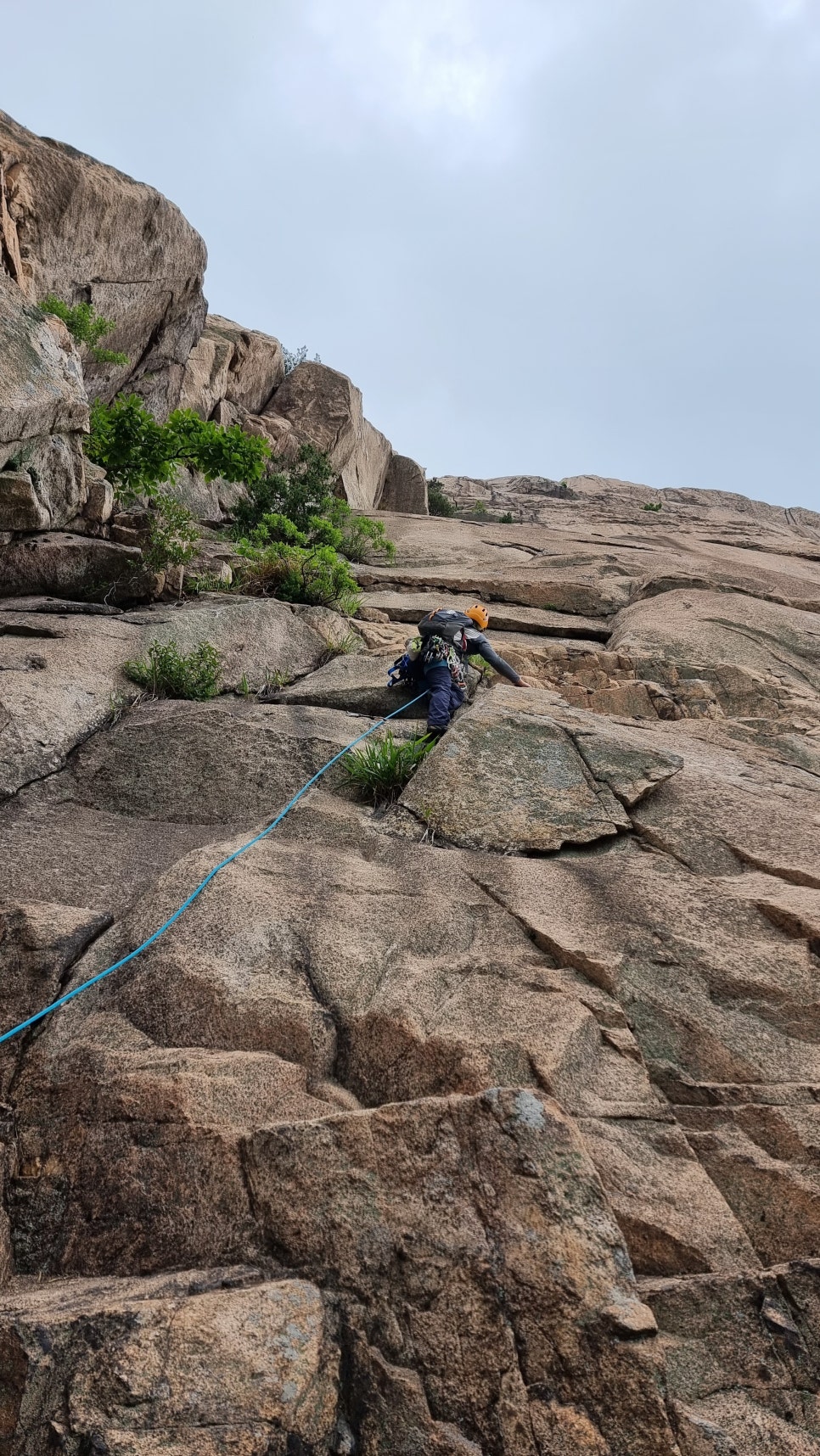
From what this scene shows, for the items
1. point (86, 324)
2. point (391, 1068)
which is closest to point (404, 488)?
point (86, 324)

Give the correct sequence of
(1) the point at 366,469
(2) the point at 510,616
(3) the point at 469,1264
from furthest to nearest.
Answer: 1. (1) the point at 366,469
2. (2) the point at 510,616
3. (3) the point at 469,1264

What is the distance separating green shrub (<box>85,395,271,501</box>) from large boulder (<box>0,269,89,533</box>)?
1.23 metres

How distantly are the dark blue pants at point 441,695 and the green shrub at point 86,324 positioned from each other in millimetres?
7310

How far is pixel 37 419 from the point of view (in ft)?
27.8

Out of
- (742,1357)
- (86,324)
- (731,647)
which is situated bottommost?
(742,1357)

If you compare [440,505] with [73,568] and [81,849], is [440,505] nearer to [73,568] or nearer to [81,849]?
[73,568]

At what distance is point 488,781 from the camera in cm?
702

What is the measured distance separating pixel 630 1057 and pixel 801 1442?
162cm

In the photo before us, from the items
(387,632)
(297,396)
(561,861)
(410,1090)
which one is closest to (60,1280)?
(410,1090)

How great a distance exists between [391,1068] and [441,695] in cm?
525

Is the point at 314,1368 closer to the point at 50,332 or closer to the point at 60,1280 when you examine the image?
the point at 60,1280

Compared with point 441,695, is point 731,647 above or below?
above

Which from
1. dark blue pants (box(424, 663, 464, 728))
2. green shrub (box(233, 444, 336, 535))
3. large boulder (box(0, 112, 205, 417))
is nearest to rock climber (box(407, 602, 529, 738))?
dark blue pants (box(424, 663, 464, 728))

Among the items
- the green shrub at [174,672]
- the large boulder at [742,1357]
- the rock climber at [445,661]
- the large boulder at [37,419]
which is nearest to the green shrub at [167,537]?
the large boulder at [37,419]
